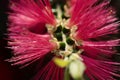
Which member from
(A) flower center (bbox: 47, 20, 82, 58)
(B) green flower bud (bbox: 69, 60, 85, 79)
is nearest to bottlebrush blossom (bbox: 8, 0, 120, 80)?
(A) flower center (bbox: 47, 20, 82, 58)

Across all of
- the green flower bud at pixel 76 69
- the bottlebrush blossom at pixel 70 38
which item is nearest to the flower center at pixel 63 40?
the bottlebrush blossom at pixel 70 38

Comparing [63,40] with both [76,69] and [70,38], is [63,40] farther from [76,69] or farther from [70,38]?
[76,69]

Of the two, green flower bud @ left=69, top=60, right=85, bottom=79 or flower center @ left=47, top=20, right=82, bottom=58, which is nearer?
green flower bud @ left=69, top=60, right=85, bottom=79

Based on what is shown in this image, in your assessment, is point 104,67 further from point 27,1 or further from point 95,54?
point 27,1

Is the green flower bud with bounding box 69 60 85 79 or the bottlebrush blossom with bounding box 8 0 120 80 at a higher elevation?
the bottlebrush blossom with bounding box 8 0 120 80

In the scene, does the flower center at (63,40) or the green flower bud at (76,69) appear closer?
the green flower bud at (76,69)

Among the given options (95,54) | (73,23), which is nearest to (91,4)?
(73,23)

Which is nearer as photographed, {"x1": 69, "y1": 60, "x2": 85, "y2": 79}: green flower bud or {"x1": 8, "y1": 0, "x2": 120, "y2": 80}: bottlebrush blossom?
{"x1": 69, "y1": 60, "x2": 85, "y2": 79}: green flower bud

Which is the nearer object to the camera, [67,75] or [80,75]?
[80,75]

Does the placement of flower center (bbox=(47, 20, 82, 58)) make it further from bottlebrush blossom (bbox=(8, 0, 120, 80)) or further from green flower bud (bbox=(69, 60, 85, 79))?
green flower bud (bbox=(69, 60, 85, 79))

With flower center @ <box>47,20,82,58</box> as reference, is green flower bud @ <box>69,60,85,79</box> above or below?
below

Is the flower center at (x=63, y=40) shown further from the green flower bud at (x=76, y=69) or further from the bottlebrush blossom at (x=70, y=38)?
the green flower bud at (x=76, y=69)
